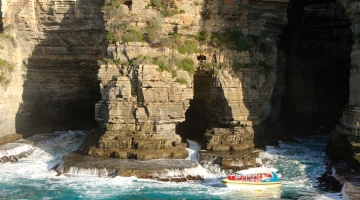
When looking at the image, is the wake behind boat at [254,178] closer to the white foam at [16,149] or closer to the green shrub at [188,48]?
the green shrub at [188,48]

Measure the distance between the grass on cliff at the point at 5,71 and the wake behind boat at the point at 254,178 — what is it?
17.5 metres

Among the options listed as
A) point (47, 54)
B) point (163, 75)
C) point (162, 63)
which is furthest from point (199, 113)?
point (47, 54)

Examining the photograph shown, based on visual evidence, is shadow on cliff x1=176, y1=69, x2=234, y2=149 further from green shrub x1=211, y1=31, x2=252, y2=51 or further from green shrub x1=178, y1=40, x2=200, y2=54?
green shrub x1=211, y1=31, x2=252, y2=51

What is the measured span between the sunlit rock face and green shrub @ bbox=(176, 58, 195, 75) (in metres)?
8.16

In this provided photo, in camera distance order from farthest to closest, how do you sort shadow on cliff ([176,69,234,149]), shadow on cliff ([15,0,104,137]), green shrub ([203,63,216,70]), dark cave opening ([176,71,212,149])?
shadow on cliff ([15,0,104,137])
dark cave opening ([176,71,212,149])
shadow on cliff ([176,69,234,149])
green shrub ([203,63,216,70])

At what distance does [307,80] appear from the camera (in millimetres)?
38875

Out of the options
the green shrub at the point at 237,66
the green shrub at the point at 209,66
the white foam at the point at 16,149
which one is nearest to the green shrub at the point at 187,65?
the green shrub at the point at 209,66

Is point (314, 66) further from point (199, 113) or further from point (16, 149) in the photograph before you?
point (16, 149)

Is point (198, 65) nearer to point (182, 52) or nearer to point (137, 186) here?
point (182, 52)

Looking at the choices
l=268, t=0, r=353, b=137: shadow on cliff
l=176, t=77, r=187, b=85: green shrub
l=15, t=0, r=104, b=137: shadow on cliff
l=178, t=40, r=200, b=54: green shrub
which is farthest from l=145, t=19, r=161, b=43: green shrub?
l=268, t=0, r=353, b=137: shadow on cliff

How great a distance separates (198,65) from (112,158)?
830 centimetres

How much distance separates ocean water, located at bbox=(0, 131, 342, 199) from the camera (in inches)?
819

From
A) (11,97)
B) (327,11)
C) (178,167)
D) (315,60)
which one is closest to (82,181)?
(178,167)

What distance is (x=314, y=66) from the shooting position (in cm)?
4153
